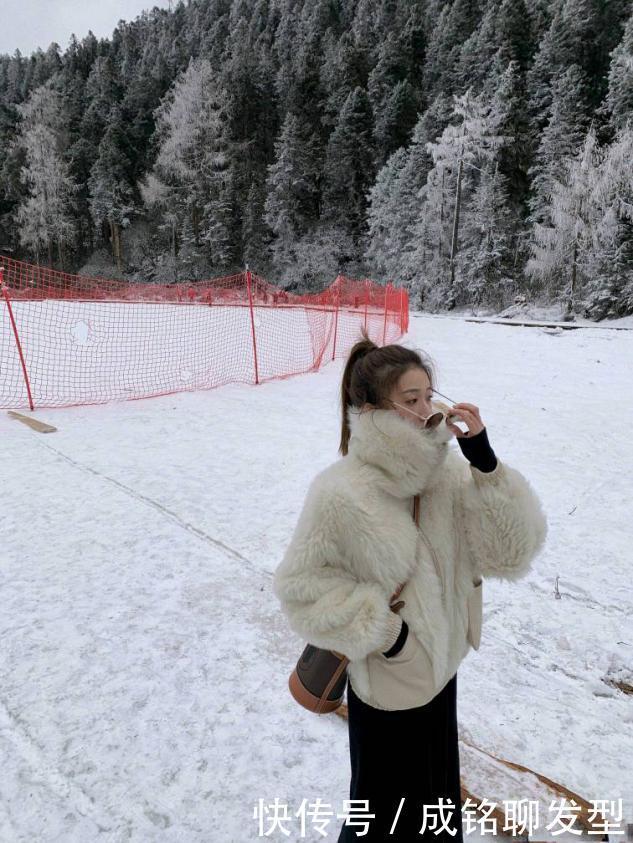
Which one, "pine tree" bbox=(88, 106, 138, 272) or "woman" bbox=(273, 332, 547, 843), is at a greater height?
"pine tree" bbox=(88, 106, 138, 272)

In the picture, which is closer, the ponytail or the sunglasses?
the sunglasses

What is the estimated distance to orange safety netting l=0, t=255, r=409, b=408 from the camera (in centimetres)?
920

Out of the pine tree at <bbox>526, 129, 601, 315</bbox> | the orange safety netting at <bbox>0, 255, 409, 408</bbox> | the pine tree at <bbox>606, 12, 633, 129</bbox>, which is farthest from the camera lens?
the pine tree at <bbox>606, 12, 633, 129</bbox>

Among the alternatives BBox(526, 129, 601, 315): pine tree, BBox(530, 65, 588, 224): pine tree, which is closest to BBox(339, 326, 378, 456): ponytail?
BBox(526, 129, 601, 315): pine tree

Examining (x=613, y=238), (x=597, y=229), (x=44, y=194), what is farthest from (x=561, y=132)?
(x=44, y=194)

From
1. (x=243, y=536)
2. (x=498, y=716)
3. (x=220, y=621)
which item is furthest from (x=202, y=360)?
(x=498, y=716)

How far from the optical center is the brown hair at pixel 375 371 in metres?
1.41

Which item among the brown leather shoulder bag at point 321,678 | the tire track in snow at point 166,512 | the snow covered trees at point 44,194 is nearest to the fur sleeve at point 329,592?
the brown leather shoulder bag at point 321,678

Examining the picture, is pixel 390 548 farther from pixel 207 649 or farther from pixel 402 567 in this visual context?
pixel 207 649

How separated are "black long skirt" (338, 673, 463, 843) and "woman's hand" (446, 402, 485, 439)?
75cm

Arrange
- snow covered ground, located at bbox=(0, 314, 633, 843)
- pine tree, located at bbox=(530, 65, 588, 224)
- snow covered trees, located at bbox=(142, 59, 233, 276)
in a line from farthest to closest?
snow covered trees, located at bbox=(142, 59, 233, 276)
pine tree, located at bbox=(530, 65, 588, 224)
snow covered ground, located at bbox=(0, 314, 633, 843)

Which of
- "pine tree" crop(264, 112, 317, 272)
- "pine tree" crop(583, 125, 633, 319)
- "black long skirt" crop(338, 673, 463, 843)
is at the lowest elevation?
"black long skirt" crop(338, 673, 463, 843)

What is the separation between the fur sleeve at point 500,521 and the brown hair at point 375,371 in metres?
0.33

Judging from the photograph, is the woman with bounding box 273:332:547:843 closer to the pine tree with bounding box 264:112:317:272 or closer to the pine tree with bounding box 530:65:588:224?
the pine tree with bounding box 530:65:588:224
